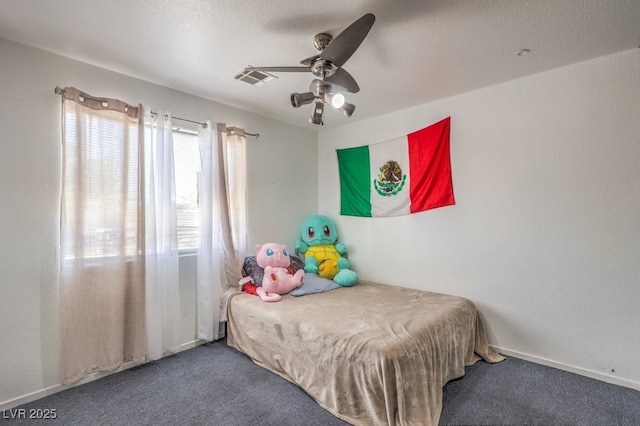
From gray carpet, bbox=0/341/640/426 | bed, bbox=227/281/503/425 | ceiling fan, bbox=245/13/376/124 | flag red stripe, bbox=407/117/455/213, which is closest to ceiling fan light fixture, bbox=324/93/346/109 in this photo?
ceiling fan, bbox=245/13/376/124

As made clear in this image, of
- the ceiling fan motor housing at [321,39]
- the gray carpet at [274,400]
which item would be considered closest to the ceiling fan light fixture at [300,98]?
the ceiling fan motor housing at [321,39]

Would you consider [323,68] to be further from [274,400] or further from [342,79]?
[274,400]

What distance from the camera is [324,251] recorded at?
357 centimetres

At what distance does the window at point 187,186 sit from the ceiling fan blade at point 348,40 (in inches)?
70.3

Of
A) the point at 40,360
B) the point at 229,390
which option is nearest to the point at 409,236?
the point at 229,390

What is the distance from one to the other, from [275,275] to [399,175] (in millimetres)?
1658

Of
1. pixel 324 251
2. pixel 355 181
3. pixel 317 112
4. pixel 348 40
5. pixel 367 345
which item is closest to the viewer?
pixel 348 40

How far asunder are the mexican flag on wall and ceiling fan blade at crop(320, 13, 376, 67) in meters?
1.59

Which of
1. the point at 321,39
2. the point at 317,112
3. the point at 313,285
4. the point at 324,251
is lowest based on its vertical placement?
the point at 313,285

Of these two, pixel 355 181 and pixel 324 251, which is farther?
pixel 355 181

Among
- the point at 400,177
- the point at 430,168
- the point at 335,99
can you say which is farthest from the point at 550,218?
the point at 335,99

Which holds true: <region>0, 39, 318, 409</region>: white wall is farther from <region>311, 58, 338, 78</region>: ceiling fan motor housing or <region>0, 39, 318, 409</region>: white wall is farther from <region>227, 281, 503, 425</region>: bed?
<region>311, 58, 338, 78</region>: ceiling fan motor housing

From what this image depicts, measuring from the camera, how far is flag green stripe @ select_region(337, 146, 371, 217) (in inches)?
142

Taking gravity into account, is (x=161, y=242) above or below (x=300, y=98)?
below
